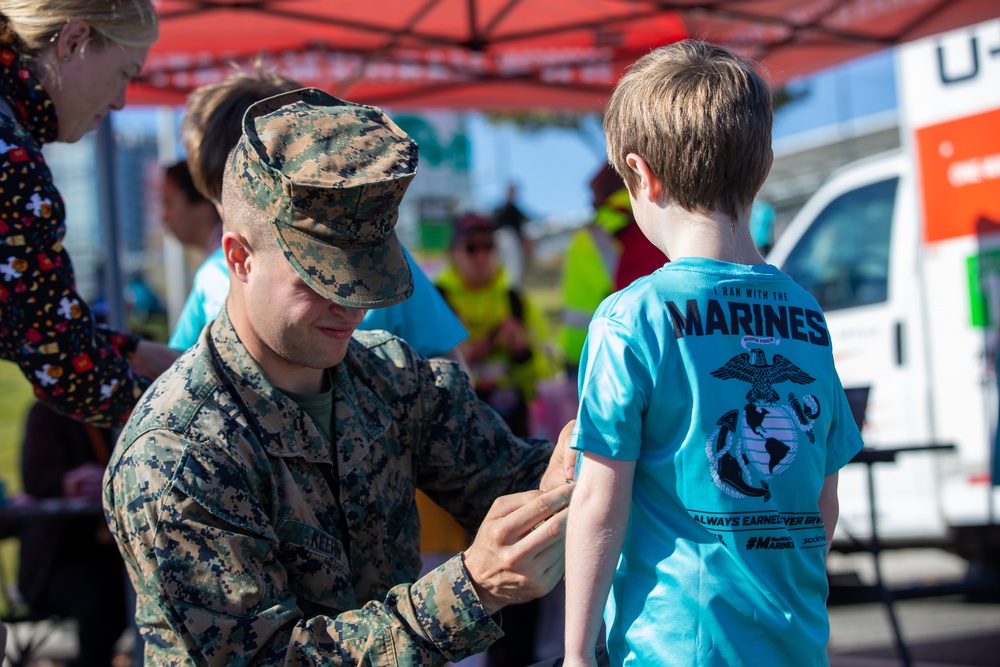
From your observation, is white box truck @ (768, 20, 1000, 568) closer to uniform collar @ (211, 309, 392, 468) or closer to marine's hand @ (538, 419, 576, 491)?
marine's hand @ (538, 419, 576, 491)

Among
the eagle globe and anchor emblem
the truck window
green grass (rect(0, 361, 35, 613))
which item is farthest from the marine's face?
green grass (rect(0, 361, 35, 613))

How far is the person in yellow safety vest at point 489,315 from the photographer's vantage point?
5457mm

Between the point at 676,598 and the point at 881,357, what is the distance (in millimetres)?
4258

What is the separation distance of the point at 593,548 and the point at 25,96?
161 cm

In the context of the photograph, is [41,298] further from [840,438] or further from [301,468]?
[840,438]

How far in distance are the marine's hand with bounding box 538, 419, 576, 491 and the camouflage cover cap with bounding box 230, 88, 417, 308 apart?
35 centimetres

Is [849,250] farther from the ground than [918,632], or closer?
farther from the ground

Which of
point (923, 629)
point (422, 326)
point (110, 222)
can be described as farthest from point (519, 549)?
point (923, 629)

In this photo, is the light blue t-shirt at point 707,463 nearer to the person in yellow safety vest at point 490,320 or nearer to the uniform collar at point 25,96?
the uniform collar at point 25,96

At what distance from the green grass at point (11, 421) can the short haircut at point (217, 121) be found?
7493 millimetres

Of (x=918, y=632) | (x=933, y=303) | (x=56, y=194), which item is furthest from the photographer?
(x=918, y=632)

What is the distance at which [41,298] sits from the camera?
2070 mm

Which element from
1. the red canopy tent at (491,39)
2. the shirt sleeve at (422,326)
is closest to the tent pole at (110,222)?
the red canopy tent at (491,39)

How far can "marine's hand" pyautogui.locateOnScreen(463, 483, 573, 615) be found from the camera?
1.45 metres
